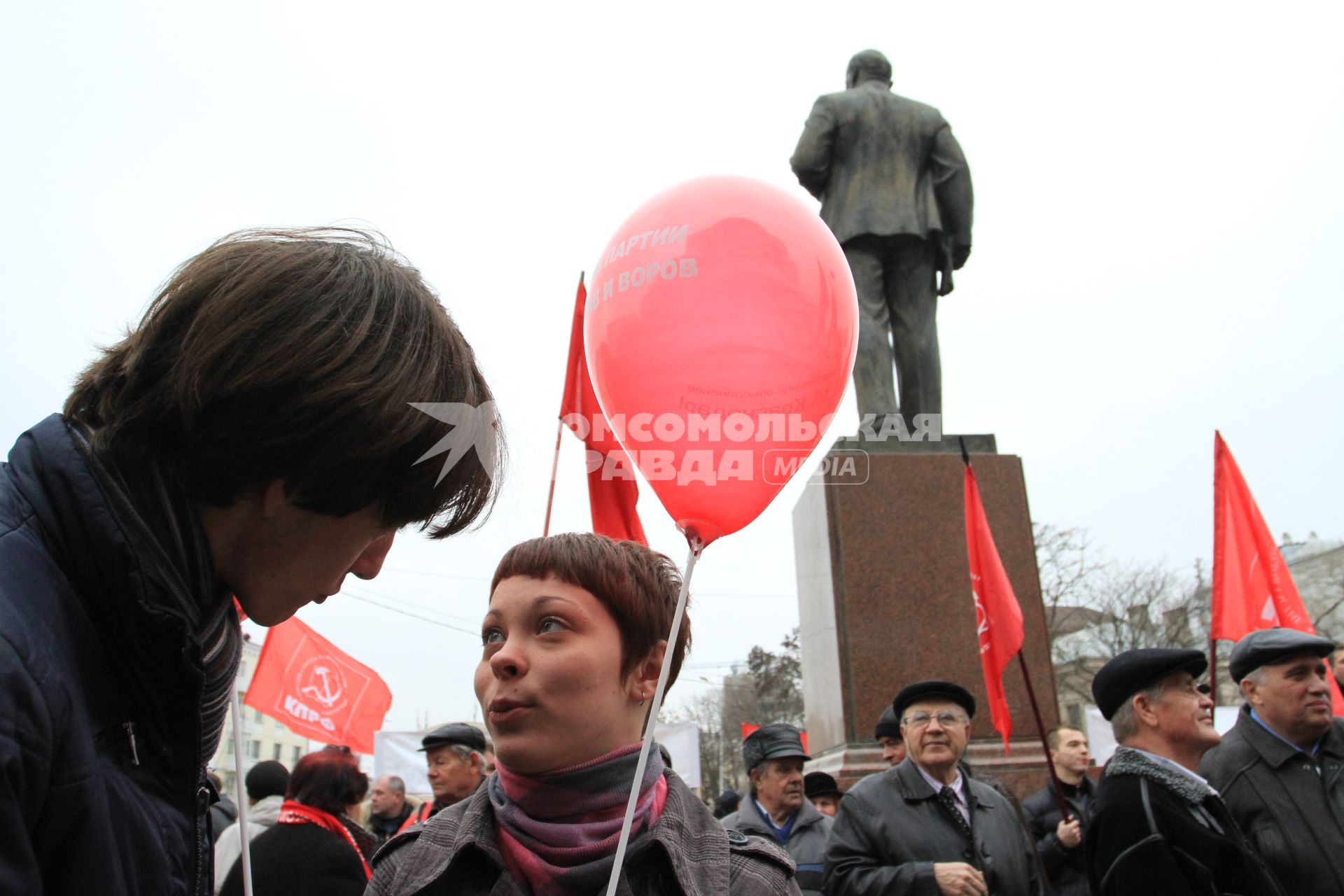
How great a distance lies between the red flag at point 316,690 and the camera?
6562mm

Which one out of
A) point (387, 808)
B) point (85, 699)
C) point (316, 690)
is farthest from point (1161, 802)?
point (387, 808)

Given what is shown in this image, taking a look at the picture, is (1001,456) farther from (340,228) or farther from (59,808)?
(59,808)

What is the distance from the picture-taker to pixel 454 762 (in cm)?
469

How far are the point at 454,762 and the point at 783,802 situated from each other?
1601 millimetres

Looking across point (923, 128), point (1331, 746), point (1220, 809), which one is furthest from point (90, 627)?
point (923, 128)

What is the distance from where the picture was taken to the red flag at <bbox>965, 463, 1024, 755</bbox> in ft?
15.7

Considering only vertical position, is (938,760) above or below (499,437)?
below

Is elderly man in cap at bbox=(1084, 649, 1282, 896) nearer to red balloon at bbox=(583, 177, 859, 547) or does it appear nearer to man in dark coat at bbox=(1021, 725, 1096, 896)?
man in dark coat at bbox=(1021, 725, 1096, 896)

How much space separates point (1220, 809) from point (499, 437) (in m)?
2.74

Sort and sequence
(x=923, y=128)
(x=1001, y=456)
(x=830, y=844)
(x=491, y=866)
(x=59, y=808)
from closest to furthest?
(x=59, y=808) < (x=491, y=866) < (x=830, y=844) < (x=1001, y=456) < (x=923, y=128)

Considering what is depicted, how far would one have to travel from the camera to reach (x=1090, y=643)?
33.5 metres

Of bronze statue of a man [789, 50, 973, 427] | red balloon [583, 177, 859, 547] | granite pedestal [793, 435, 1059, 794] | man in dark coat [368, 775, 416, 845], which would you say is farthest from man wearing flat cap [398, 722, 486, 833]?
bronze statue of a man [789, 50, 973, 427]

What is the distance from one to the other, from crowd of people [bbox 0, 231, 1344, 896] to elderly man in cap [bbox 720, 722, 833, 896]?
159 centimetres

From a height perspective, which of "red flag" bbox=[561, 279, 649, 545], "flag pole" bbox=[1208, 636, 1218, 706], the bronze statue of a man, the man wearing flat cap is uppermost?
the bronze statue of a man
